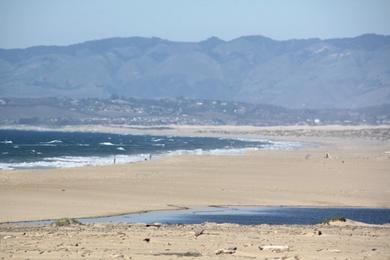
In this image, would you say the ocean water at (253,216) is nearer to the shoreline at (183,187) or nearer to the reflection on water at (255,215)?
the reflection on water at (255,215)

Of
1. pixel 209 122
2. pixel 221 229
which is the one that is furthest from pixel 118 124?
pixel 221 229

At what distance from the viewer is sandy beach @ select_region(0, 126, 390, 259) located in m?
15.0

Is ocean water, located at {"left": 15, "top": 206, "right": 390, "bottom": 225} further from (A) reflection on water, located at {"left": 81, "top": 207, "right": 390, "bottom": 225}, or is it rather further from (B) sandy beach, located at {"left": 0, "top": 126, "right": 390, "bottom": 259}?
(B) sandy beach, located at {"left": 0, "top": 126, "right": 390, "bottom": 259}

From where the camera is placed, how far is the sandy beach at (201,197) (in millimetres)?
15023

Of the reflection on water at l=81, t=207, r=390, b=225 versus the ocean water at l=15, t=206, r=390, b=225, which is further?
the reflection on water at l=81, t=207, r=390, b=225

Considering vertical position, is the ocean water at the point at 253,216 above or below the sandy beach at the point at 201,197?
below

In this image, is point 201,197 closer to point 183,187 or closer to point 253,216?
point 183,187

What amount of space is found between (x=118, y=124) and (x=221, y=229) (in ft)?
509

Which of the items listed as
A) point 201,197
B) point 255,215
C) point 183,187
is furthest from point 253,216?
point 183,187

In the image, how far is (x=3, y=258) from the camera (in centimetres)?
1327

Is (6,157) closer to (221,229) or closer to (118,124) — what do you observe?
(221,229)

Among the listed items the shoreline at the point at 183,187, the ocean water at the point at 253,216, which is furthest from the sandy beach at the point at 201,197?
the ocean water at the point at 253,216

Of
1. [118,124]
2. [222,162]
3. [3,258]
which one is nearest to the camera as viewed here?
[3,258]

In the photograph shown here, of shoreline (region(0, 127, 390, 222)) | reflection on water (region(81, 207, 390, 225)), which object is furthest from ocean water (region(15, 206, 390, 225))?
shoreline (region(0, 127, 390, 222))
